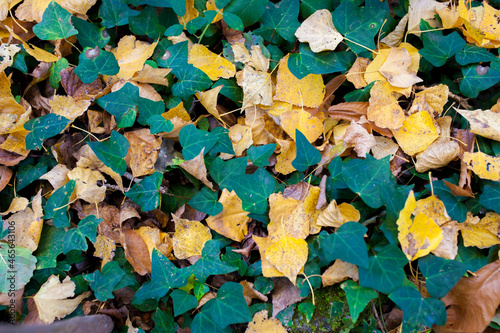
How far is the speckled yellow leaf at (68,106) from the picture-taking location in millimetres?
1481

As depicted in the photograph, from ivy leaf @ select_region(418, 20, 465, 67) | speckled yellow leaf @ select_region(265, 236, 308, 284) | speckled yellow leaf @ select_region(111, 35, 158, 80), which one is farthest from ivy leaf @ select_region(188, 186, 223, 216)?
ivy leaf @ select_region(418, 20, 465, 67)

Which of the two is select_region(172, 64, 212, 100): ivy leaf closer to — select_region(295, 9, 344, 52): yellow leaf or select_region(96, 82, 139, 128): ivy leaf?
select_region(96, 82, 139, 128): ivy leaf

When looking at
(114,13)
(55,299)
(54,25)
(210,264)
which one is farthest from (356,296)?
(54,25)

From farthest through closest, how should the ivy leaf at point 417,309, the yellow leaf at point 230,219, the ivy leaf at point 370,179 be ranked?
1. the yellow leaf at point 230,219
2. the ivy leaf at point 370,179
3. the ivy leaf at point 417,309

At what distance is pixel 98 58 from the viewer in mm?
1462

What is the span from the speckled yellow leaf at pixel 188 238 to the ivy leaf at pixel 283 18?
96 cm

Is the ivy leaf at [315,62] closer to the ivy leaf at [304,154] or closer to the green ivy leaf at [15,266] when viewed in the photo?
the ivy leaf at [304,154]

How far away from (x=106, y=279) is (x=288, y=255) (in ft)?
2.53

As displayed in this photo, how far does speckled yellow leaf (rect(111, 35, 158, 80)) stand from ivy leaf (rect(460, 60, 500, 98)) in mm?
1439

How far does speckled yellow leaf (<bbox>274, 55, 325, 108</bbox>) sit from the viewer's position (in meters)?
1.49

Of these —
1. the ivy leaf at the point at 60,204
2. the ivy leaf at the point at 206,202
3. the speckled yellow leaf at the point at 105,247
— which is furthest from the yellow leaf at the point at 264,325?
the ivy leaf at the point at 60,204

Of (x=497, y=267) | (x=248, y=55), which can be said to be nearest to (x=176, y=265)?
(x=248, y=55)

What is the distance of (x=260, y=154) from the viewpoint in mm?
1402

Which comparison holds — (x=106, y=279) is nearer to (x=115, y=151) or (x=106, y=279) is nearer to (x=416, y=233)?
(x=115, y=151)
